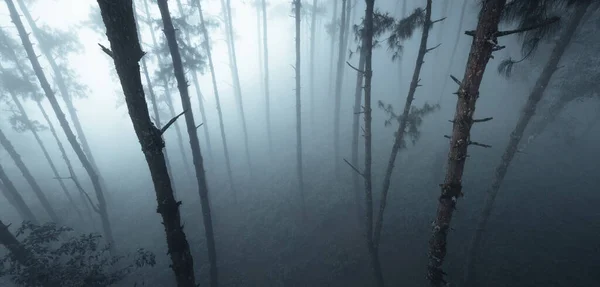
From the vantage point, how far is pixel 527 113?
322 inches

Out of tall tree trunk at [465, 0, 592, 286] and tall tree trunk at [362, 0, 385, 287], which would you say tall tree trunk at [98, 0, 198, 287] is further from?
tall tree trunk at [465, 0, 592, 286]

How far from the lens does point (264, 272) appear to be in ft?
39.1

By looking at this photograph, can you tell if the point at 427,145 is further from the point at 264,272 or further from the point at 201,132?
the point at 201,132

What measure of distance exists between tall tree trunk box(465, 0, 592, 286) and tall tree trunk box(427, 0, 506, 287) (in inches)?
202

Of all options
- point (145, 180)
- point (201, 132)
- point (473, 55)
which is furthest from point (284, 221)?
point (201, 132)

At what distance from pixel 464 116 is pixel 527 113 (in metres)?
6.18

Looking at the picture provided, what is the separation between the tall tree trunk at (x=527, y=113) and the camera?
7074 millimetres

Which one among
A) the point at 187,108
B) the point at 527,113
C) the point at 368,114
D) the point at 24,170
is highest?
the point at 24,170

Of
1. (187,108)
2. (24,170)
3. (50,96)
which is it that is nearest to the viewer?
(187,108)

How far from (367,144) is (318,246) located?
6.83 meters

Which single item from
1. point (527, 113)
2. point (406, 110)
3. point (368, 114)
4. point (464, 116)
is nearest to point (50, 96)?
point (368, 114)

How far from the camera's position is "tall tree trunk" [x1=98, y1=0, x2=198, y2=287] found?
367cm

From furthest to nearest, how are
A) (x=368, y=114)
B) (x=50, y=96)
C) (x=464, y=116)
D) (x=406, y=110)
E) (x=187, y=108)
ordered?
1. (x=50, y=96)
2. (x=187, y=108)
3. (x=368, y=114)
4. (x=406, y=110)
5. (x=464, y=116)

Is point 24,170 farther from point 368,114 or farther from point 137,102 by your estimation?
point 368,114
